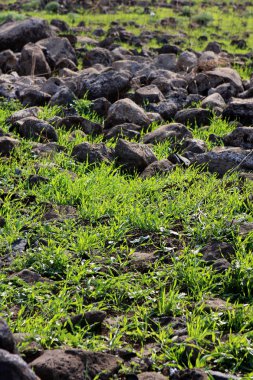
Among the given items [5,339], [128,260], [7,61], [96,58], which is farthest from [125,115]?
[5,339]

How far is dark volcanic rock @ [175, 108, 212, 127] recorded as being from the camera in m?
7.98

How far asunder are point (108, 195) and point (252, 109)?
2794 millimetres

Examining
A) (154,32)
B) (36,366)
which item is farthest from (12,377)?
(154,32)

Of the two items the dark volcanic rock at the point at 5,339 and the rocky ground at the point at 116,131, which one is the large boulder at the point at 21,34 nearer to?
the rocky ground at the point at 116,131

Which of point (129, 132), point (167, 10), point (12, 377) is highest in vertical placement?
point (12, 377)

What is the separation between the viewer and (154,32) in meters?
15.9

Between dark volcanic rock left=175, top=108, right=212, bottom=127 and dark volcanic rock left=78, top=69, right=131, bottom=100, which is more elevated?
dark volcanic rock left=78, top=69, right=131, bottom=100

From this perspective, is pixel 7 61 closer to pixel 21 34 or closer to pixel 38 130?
pixel 21 34

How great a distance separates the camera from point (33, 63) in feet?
32.6

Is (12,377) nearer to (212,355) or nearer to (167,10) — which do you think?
(212,355)

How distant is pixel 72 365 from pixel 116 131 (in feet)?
13.8

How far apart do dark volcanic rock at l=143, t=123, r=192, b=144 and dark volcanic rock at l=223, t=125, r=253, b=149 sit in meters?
0.42

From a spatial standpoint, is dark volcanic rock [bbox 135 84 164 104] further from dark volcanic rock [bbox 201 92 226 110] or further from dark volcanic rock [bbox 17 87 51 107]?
dark volcanic rock [bbox 17 87 51 107]

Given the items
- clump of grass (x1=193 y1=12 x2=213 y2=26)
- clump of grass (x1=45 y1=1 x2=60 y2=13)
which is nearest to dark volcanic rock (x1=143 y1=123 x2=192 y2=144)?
clump of grass (x1=193 y1=12 x2=213 y2=26)
